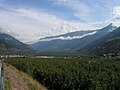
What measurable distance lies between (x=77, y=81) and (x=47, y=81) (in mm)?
11902

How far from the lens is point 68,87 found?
6347 centimetres

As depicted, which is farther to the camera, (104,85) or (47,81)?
(47,81)

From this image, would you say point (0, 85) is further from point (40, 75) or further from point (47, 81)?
point (40, 75)

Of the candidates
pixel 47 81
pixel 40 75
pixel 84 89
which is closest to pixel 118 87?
pixel 84 89

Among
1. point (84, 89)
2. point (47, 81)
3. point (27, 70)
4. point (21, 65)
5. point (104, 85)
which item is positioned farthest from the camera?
point (21, 65)

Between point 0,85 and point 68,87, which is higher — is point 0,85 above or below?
above

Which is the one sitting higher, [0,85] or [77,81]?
[0,85]

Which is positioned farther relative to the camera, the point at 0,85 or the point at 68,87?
the point at 68,87

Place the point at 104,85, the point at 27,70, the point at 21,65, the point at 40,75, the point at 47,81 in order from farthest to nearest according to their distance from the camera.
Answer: the point at 21,65, the point at 27,70, the point at 40,75, the point at 47,81, the point at 104,85

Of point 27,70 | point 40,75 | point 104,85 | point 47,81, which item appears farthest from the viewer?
point 27,70

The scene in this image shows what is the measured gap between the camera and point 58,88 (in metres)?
67.4

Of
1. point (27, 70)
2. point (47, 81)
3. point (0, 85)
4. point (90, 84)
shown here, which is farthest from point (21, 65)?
point (0, 85)

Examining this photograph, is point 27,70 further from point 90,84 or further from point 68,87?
point 90,84

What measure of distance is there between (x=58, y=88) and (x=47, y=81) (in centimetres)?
561
